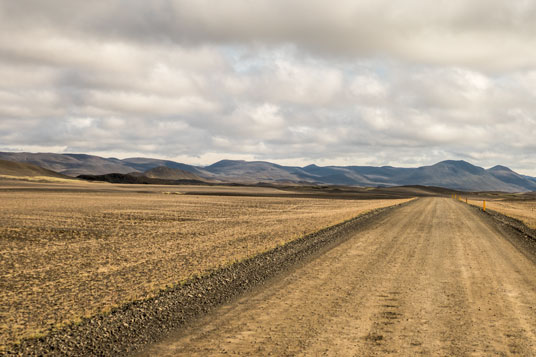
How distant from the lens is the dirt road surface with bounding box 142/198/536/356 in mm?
6266

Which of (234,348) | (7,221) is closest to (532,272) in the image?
(234,348)

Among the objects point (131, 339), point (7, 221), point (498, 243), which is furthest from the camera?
point (7, 221)

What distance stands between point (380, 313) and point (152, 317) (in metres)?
4.55

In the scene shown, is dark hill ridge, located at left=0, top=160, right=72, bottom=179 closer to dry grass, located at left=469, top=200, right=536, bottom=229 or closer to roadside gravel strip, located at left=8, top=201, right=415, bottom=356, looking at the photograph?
dry grass, located at left=469, top=200, right=536, bottom=229

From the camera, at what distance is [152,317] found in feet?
25.3

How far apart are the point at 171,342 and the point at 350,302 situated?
3.96 metres

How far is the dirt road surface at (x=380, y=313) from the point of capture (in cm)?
627

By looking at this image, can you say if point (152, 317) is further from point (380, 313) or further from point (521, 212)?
point (521, 212)

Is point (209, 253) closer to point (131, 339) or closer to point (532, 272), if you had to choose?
point (131, 339)

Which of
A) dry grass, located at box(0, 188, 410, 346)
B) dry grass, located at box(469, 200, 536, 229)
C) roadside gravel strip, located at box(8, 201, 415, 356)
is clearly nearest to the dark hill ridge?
dry grass, located at box(0, 188, 410, 346)

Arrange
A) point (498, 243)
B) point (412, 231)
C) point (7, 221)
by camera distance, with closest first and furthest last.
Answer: point (498, 243) < point (412, 231) < point (7, 221)

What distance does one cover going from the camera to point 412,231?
2189 centimetres

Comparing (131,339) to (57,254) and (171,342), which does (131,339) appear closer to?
(171,342)

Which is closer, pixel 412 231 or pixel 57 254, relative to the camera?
pixel 57 254
